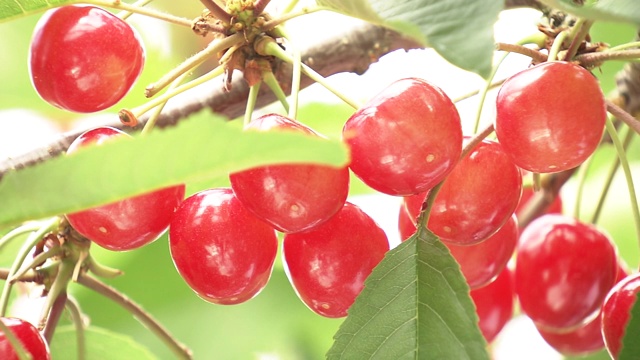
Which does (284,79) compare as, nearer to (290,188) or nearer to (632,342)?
(290,188)

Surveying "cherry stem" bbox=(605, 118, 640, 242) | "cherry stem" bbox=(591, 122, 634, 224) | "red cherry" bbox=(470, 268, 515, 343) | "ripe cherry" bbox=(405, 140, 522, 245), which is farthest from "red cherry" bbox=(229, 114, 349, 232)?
"cherry stem" bbox=(591, 122, 634, 224)

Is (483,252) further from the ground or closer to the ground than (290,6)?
closer to the ground

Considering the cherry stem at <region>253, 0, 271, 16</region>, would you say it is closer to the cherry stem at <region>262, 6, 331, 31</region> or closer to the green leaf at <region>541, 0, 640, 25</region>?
the cherry stem at <region>262, 6, 331, 31</region>

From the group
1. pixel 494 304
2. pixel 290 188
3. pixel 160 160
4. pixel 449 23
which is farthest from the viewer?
pixel 494 304

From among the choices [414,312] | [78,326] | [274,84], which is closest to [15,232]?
[78,326]

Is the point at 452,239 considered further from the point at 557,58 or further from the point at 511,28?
the point at 511,28

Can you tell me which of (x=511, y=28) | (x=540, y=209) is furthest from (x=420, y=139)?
(x=511, y=28)
